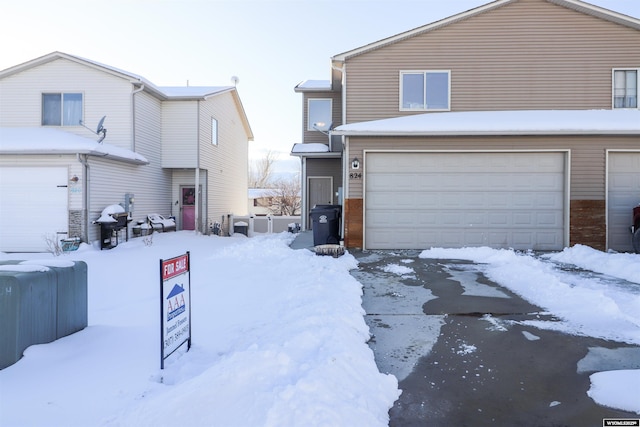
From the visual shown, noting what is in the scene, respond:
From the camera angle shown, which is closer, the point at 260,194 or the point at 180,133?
the point at 180,133

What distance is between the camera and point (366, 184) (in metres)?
10.5

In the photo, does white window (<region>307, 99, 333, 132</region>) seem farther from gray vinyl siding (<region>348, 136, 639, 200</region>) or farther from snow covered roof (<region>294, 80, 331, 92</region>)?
gray vinyl siding (<region>348, 136, 639, 200</region>)

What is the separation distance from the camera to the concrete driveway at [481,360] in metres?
2.85

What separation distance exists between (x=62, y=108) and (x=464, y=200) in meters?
13.7

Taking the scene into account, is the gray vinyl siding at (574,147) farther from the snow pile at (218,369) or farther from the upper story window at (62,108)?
the upper story window at (62,108)

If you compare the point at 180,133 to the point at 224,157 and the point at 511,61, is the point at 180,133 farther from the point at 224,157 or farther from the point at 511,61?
the point at 511,61

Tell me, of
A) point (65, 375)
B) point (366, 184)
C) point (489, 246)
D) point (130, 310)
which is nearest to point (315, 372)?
point (65, 375)

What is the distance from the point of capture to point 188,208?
18125 millimetres

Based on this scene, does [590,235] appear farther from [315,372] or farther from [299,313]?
[315,372]

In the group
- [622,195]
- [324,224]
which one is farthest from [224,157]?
[622,195]

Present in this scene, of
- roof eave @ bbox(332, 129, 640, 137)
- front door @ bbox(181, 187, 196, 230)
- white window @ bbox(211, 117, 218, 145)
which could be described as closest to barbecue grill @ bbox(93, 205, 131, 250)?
front door @ bbox(181, 187, 196, 230)

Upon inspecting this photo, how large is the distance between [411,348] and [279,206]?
3139cm

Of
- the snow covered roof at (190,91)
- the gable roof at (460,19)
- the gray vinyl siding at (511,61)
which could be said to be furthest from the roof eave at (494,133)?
the snow covered roof at (190,91)

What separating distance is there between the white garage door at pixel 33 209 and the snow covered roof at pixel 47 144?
621 millimetres
